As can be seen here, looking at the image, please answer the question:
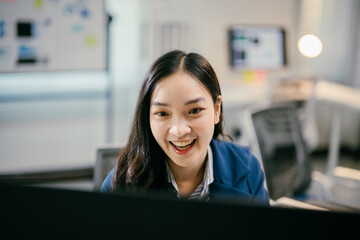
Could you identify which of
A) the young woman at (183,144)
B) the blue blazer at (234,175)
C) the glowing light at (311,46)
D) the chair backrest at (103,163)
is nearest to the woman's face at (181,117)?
the young woman at (183,144)

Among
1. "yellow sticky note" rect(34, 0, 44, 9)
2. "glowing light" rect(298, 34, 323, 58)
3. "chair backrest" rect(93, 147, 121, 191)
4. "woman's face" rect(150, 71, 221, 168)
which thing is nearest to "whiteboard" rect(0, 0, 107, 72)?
"yellow sticky note" rect(34, 0, 44, 9)

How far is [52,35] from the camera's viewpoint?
3.04 meters

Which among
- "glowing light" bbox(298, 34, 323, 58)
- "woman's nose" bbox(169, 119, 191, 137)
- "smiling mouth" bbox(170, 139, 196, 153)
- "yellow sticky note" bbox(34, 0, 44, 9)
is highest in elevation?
"yellow sticky note" bbox(34, 0, 44, 9)

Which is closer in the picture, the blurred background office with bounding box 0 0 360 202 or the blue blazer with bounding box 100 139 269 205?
the blue blazer with bounding box 100 139 269 205

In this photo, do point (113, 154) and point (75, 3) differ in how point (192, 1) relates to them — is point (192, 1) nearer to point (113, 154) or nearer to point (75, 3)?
point (75, 3)

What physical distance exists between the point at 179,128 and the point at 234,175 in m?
0.24

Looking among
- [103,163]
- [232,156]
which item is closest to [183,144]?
[232,156]

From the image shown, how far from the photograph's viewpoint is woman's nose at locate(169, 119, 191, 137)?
0.84 meters

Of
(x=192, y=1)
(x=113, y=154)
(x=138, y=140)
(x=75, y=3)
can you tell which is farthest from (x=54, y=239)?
(x=192, y=1)

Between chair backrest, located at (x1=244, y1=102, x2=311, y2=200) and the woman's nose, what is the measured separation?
762mm

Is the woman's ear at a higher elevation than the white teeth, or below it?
higher

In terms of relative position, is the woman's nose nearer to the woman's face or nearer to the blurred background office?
the woman's face

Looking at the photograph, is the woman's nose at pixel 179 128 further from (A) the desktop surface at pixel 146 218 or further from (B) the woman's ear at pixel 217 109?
(A) the desktop surface at pixel 146 218

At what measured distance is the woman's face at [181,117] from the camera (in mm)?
844
